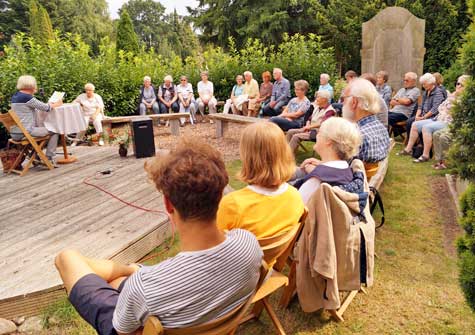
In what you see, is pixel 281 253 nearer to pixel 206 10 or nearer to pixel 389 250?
pixel 389 250

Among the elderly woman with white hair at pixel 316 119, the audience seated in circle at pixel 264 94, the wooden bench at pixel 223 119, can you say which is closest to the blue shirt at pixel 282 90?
the audience seated in circle at pixel 264 94

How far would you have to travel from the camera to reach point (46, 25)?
25312 mm

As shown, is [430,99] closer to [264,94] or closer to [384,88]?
[384,88]

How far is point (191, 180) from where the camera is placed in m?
1.28

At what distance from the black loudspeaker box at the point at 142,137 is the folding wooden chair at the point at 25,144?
1.18 meters

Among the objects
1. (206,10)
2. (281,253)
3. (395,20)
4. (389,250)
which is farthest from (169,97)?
(206,10)

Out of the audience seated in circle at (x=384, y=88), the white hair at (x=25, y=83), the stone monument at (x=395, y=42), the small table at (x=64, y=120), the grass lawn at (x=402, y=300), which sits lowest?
the grass lawn at (x=402, y=300)

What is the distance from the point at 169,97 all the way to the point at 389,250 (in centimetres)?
757

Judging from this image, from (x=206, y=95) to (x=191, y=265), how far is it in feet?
29.6

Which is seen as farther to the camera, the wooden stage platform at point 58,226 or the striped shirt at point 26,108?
the striped shirt at point 26,108

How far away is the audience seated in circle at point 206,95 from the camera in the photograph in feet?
32.6

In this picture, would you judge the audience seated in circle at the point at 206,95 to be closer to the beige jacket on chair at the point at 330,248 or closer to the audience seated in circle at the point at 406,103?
the audience seated in circle at the point at 406,103

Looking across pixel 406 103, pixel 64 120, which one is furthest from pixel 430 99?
pixel 64 120

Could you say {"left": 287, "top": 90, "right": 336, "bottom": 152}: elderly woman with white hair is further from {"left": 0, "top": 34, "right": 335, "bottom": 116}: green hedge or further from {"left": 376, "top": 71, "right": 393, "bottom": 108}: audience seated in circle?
{"left": 0, "top": 34, "right": 335, "bottom": 116}: green hedge
